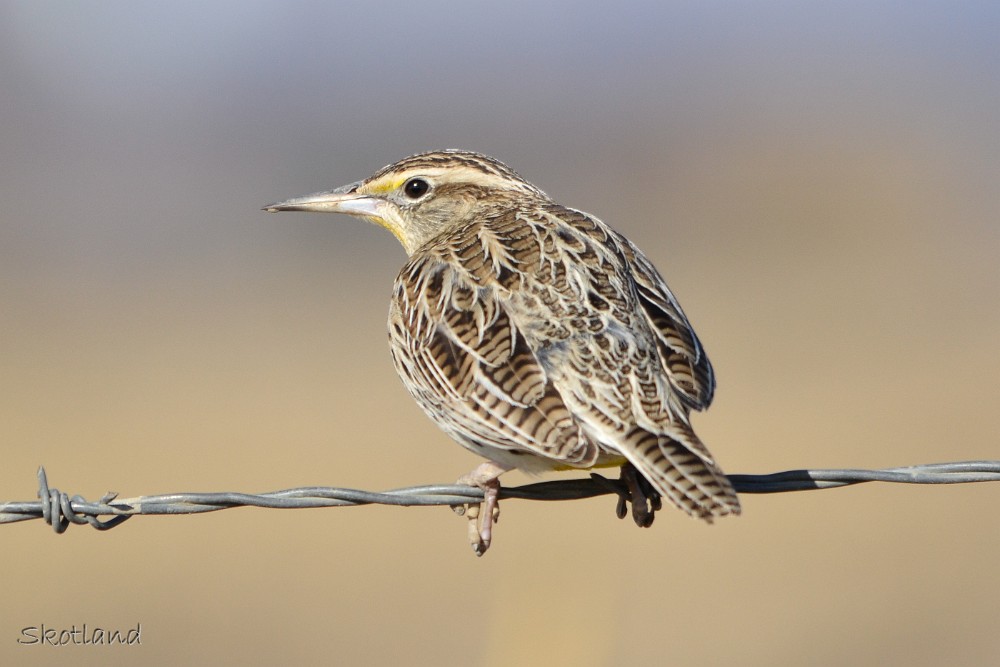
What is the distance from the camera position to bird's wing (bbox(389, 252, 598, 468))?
609cm

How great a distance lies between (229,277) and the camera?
39.0 metres

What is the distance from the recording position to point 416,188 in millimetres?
Result: 8648

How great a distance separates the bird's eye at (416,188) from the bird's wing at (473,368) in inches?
43.5

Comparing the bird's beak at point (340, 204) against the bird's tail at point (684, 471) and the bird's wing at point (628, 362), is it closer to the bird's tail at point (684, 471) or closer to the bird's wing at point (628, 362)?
the bird's wing at point (628, 362)

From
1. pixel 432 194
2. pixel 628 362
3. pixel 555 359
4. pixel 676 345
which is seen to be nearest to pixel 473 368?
pixel 555 359

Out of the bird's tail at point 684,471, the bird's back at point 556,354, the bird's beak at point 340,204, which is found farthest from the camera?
the bird's beak at point 340,204

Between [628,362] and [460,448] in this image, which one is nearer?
[628,362]

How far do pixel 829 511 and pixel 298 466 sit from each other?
282 inches

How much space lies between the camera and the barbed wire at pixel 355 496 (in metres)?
5.77

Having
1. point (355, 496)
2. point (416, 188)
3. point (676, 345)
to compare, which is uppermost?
point (416, 188)

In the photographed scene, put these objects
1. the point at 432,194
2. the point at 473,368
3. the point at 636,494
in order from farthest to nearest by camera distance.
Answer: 1. the point at 432,194
2. the point at 636,494
3. the point at 473,368

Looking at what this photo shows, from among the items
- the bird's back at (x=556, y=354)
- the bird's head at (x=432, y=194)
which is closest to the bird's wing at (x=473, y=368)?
the bird's back at (x=556, y=354)

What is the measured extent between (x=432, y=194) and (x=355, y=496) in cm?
319

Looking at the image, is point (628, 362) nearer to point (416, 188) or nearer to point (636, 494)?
point (636, 494)
